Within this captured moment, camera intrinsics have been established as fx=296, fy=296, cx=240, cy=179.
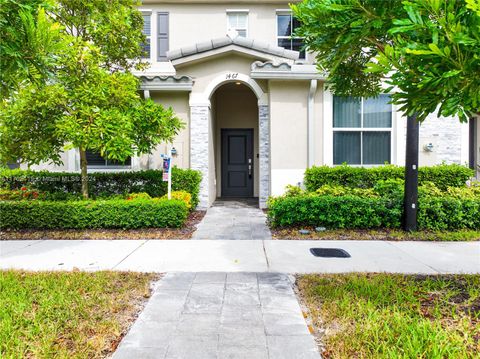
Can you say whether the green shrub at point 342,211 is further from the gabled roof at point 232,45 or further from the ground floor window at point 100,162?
the ground floor window at point 100,162

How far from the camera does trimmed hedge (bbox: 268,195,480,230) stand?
6.45m

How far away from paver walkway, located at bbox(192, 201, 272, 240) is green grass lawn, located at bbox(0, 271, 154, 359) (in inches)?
100

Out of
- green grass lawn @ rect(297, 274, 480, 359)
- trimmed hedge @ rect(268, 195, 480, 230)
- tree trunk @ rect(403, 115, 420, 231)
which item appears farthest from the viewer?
trimmed hedge @ rect(268, 195, 480, 230)

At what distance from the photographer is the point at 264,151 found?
9.33 metres

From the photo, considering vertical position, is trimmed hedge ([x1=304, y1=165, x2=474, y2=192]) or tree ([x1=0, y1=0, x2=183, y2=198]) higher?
tree ([x1=0, y1=0, x2=183, y2=198])

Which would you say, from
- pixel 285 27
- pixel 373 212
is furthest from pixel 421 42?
pixel 285 27

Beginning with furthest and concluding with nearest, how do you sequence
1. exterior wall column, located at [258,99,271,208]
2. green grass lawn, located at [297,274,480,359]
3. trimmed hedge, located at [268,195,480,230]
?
exterior wall column, located at [258,99,271,208]
trimmed hedge, located at [268,195,480,230]
green grass lawn, located at [297,274,480,359]

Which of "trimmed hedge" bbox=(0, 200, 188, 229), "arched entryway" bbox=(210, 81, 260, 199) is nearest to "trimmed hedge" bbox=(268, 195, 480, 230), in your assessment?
"trimmed hedge" bbox=(0, 200, 188, 229)

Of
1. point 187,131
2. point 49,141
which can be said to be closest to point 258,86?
point 187,131

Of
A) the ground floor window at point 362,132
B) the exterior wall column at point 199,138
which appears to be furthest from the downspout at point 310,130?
the exterior wall column at point 199,138

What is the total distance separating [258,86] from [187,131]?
265 cm

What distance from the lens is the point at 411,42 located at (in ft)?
7.79

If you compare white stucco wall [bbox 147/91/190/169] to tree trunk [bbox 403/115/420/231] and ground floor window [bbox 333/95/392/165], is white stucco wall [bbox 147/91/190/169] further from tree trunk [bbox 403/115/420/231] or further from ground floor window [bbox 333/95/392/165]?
tree trunk [bbox 403/115/420/231]

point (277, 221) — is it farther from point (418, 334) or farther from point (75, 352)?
point (75, 352)
